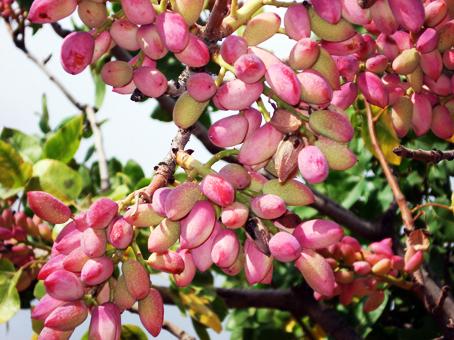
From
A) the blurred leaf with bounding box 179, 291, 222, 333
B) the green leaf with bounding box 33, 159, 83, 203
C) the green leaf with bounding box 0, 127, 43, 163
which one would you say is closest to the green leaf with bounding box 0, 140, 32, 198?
the green leaf with bounding box 33, 159, 83, 203

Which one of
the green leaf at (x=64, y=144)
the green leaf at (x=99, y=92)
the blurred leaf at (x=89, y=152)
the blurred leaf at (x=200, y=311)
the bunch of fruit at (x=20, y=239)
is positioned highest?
the green leaf at (x=64, y=144)

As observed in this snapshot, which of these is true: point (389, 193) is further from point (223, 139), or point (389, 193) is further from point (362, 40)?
point (223, 139)

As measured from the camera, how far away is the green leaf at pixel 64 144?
151 centimetres

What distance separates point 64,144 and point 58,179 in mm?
140

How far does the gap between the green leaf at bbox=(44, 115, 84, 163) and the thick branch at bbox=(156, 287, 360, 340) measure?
12.7 inches

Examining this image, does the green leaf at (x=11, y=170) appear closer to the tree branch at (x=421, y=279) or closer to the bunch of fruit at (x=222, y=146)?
the tree branch at (x=421, y=279)

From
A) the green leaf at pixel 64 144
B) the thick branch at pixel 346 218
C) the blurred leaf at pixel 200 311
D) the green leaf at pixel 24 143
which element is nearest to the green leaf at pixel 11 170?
the green leaf at pixel 64 144

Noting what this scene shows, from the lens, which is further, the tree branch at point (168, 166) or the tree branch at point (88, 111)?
the tree branch at point (88, 111)

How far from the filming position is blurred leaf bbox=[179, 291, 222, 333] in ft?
4.92

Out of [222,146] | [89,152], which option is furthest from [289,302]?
[222,146]

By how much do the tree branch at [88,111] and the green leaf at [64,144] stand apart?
27 cm

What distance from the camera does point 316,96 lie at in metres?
0.63

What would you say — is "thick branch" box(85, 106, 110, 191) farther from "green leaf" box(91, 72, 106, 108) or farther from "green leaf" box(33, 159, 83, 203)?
"green leaf" box(33, 159, 83, 203)

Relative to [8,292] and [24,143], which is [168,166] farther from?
[24,143]
